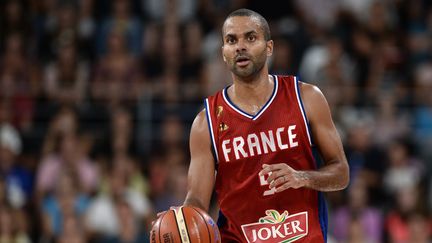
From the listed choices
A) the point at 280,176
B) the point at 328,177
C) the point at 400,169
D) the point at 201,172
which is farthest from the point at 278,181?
the point at 400,169

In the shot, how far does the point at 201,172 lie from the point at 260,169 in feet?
1.26

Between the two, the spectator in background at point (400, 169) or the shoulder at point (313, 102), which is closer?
the shoulder at point (313, 102)

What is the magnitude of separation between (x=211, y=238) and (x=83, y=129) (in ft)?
21.4

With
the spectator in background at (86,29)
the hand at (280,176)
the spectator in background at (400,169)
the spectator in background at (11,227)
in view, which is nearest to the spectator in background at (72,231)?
the spectator in background at (11,227)

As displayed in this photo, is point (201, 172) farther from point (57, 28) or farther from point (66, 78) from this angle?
point (57, 28)

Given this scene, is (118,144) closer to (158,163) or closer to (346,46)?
(158,163)

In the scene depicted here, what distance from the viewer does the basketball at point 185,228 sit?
554 centimetres

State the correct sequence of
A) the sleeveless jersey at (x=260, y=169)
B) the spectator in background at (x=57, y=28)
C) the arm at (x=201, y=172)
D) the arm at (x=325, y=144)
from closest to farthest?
1. the arm at (x=325, y=144)
2. the sleeveless jersey at (x=260, y=169)
3. the arm at (x=201, y=172)
4. the spectator in background at (x=57, y=28)

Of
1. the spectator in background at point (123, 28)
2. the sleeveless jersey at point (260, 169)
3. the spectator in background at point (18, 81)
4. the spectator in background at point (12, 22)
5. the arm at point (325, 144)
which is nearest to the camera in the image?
the arm at point (325, 144)

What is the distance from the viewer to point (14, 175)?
11172 millimetres

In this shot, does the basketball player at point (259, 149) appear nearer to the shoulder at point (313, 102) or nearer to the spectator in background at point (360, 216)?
the shoulder at point (313, 102)

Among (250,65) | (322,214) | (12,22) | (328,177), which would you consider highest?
(12,22)

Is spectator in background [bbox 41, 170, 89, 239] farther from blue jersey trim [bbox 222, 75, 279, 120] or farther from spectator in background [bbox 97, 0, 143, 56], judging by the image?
blue jersey trim [bbox 222, 75, 279, 120]

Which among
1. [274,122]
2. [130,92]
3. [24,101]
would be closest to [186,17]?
[130,92]
